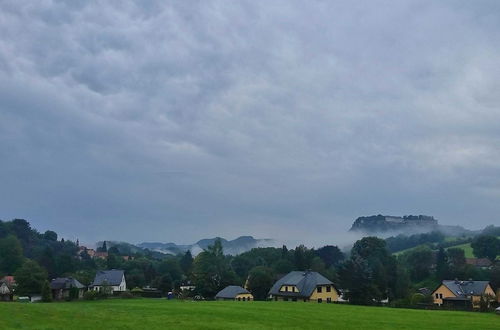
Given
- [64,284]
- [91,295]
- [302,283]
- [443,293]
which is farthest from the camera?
[443,293]

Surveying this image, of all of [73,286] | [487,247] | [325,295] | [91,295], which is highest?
[487,247]

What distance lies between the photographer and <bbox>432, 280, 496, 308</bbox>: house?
3878 inches

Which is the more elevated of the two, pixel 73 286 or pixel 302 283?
pixel 302 283

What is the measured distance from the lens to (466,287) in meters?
103

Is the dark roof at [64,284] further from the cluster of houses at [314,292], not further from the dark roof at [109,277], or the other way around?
the cluster of houses at [314,292]

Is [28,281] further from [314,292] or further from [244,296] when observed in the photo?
[314,292]

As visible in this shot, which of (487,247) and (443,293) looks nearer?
(443,293)

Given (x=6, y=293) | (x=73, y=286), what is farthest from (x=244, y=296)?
(x=6, y=293)

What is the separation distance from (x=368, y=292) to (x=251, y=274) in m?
31.9

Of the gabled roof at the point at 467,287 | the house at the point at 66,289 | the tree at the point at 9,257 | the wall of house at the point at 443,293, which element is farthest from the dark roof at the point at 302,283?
the tree at the point at 9,257

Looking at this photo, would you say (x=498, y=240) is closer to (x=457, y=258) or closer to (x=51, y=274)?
(x=457, y=258)

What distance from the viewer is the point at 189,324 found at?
109ft

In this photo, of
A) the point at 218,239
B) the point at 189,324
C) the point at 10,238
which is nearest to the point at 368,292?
the point at 218,239

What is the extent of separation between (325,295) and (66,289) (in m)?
50.6
